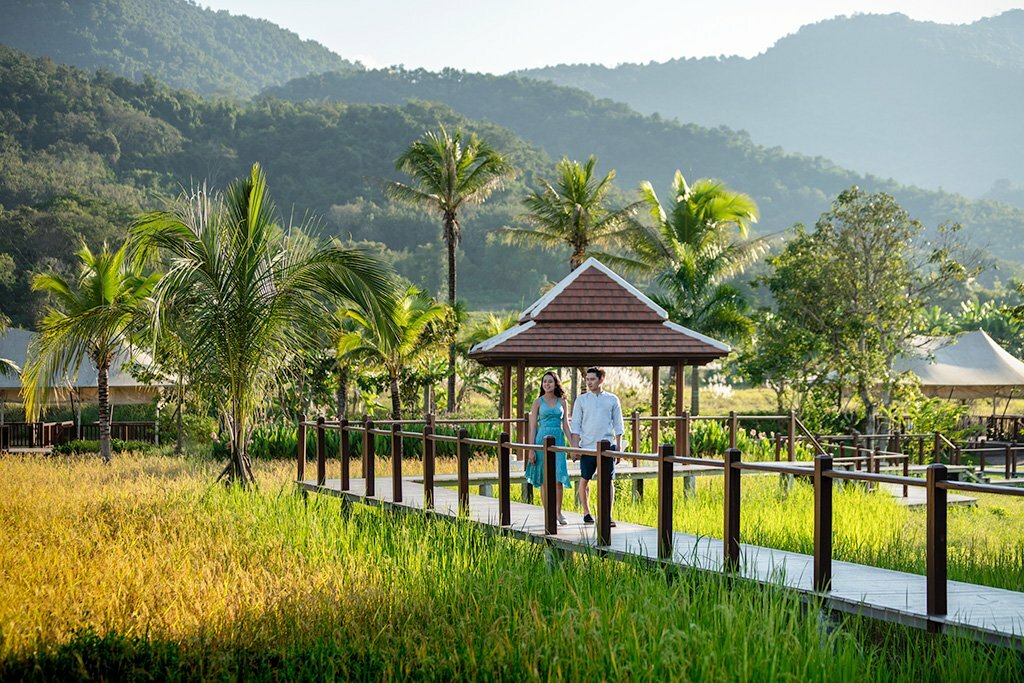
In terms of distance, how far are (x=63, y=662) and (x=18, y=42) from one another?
135m

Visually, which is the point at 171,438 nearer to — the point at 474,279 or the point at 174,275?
the point at 174,275

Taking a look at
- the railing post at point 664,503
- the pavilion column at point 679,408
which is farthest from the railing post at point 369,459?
the pavilion column at point 679,408

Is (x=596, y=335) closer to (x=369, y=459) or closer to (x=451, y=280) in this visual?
(x=369, y=459)

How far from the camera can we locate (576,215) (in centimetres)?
3447

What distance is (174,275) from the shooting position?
46.0 ft

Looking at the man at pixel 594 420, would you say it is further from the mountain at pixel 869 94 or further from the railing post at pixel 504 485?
the mountain at pixel 869 94

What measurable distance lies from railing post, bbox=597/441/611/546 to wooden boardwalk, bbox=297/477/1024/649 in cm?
12

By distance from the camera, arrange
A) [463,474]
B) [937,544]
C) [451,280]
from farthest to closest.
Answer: [451,280] < [463,474] < [937,544]

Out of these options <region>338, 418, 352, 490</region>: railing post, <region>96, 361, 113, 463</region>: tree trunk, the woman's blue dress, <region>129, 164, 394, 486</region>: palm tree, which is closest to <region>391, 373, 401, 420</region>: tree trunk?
<region>96, 361, 113, 463</region>: tree trunk

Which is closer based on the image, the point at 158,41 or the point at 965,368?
the point at 965,368

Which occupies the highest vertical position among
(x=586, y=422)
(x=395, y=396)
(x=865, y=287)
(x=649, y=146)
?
(x=649, y=146)

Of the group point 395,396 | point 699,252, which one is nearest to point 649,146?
point 699,252

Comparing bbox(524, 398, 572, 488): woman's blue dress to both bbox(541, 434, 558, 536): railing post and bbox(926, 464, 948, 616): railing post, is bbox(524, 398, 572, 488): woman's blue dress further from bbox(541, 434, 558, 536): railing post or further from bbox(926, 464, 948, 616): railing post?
bbox(926, 464, 948, 616): railing post

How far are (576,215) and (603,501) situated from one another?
25924 mm
